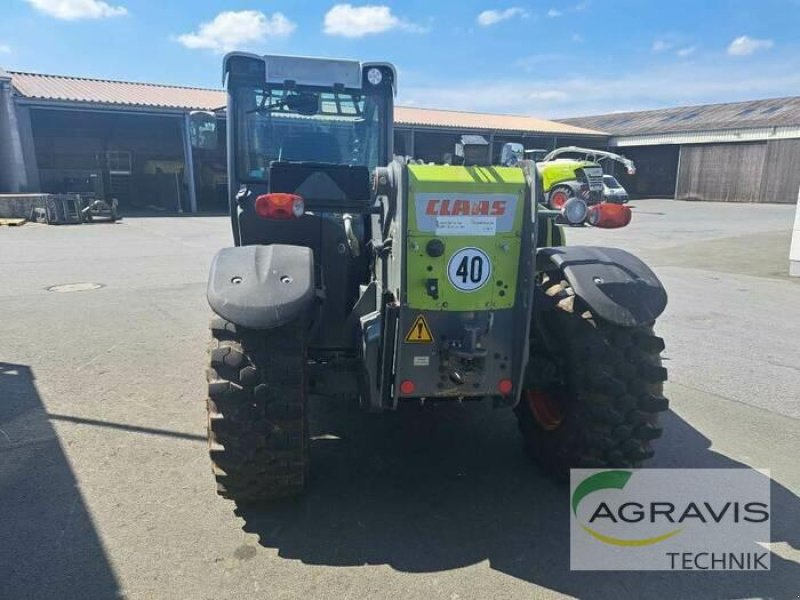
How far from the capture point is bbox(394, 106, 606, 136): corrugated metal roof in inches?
1167

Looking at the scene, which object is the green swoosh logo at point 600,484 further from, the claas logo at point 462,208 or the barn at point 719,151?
the barn at point 719,151

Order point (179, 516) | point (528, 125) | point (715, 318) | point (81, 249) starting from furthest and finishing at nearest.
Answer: point (528, 125), point (81, 249), point (715, 318), point (179, 516)

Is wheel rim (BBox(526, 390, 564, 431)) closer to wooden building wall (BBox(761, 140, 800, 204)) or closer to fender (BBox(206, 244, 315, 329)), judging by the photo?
fender (BBox(206, 244, 315, 329))

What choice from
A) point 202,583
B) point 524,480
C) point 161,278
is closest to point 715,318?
point 524,480

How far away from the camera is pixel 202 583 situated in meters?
2.60

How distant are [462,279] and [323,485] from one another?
1.52m

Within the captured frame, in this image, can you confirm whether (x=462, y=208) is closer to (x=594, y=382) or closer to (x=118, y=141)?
(x=594, y=382)

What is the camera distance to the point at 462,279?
113 inches

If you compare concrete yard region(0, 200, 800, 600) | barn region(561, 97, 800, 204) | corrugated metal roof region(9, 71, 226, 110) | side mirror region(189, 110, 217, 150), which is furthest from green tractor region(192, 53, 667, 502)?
barn region(561, 97, 800, 204)

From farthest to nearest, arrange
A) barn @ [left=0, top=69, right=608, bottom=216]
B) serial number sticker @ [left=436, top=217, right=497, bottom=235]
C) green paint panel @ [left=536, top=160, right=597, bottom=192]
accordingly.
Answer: barn @ [left=0, top=69, right=608, bottom=216], green paint panel @ [left=536, top=160, right=597, bottom=192], serial number sticker @ [left=436, top=217, right=497, bottom=235]

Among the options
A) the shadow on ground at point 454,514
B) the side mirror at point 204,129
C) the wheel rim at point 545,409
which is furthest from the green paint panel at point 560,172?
the wheel rim at point 545,409

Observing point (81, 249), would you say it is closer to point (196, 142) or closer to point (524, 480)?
point (196, 142)

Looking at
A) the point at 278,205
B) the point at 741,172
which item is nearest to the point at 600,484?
the point at 278,205

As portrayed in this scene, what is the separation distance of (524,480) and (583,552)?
70cm
